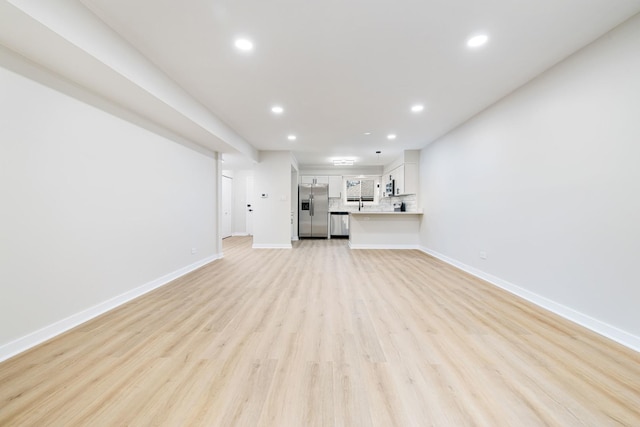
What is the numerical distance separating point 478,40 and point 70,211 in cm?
394

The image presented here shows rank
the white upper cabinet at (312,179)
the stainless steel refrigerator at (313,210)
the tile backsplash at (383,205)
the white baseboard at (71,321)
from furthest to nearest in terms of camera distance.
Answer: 1. the white upper cabinet at (312,179)
2. the stainless steel refrigerator at (313,210)
3. the tile backsplash at (383,205)
4. the white baseboard at (71,321)

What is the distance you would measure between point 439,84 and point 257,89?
7.32ft

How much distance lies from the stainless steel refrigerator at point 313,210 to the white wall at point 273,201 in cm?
188

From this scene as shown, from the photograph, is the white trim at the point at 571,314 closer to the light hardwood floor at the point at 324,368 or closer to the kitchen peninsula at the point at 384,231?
the light hardwood floor at the point at 324,368

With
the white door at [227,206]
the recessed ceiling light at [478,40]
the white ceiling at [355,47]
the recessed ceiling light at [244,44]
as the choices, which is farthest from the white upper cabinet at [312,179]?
the recessed ceiling light at [478,40]

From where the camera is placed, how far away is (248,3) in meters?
1.72

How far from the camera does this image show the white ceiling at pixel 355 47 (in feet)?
5.81

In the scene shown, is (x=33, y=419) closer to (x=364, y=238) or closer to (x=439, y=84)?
(x=439, y=84)

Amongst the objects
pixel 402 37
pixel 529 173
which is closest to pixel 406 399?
pixel 402 37

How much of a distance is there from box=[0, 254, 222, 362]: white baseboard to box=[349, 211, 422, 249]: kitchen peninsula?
4327mm

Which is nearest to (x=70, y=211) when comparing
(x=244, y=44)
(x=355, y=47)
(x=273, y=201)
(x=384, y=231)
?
(x=244, y=44)

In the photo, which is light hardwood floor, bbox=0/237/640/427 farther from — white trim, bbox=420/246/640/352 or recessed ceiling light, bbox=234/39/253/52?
recessed ceiling light, bbox=234/39/253/52

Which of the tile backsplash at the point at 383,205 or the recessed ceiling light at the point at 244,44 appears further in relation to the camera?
the tile backsplash at the point at 383,205

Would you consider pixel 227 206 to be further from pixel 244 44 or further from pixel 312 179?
pixel 244 44
